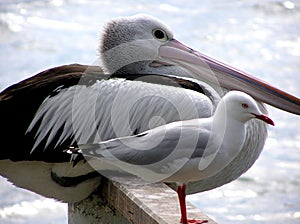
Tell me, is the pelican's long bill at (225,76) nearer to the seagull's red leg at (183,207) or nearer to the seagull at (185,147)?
the seagull at (185,147)

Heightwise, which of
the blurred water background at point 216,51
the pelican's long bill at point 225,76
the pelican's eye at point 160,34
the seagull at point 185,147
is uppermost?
the blurred water background at point 216,51

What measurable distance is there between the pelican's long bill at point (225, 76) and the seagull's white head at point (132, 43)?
0.05m

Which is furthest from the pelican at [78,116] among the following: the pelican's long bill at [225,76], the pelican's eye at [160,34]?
the pelican's eye at [160,34]

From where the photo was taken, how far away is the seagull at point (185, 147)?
7.30 ft

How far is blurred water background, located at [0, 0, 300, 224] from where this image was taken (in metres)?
5.63

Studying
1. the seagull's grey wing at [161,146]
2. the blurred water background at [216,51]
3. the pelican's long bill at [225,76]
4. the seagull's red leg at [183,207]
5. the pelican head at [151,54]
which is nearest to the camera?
the seagull's red leg at [183,207]

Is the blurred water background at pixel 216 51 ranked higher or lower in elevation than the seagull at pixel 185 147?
higher

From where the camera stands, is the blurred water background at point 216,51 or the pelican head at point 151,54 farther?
the blurred water background at point 216,51

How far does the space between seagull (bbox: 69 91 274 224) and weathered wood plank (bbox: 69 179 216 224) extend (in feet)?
0.20

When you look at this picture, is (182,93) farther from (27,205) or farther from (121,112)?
(27,205)

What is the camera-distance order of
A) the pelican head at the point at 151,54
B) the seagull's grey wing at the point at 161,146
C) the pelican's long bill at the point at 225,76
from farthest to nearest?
the pelican head at the point at 151,54 → the pelican's long bill at the point at 225,76 → the seagull's grey wing at the point at 161,146

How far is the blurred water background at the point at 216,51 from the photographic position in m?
5.63

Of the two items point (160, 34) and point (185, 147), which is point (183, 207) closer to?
point (185, 147)

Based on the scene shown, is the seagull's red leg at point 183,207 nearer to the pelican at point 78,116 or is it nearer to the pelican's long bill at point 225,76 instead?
the pelican at point 78,116
